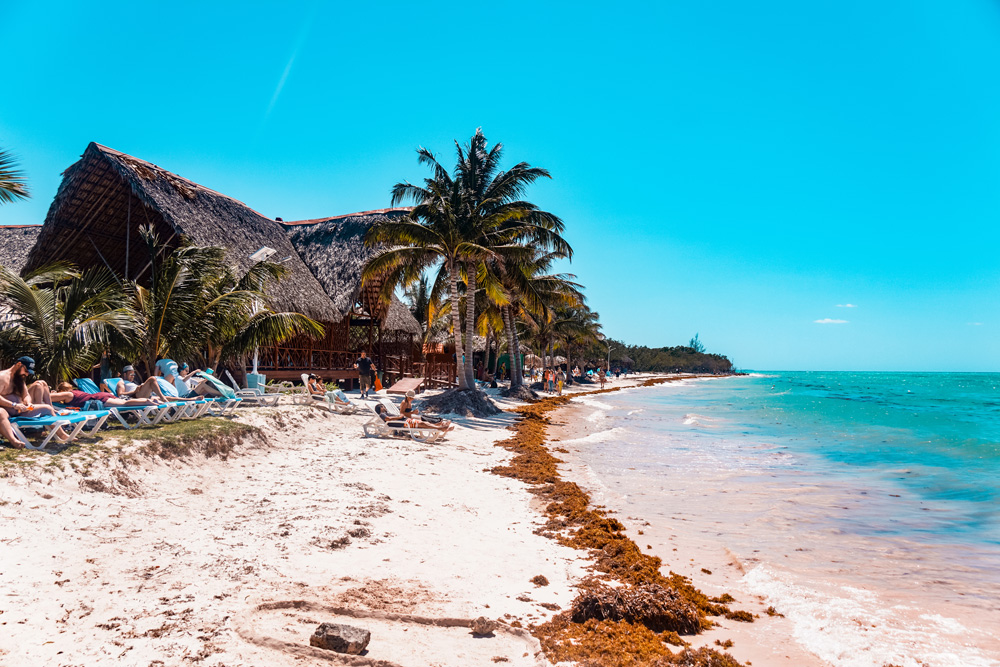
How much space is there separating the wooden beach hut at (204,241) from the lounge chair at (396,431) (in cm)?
657

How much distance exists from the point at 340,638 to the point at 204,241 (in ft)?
46.6

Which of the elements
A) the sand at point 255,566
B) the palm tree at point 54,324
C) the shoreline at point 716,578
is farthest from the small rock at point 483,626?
the palm tree at point 54,324

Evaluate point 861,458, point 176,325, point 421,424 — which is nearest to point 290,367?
point 176,325

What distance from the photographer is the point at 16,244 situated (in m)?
18.2

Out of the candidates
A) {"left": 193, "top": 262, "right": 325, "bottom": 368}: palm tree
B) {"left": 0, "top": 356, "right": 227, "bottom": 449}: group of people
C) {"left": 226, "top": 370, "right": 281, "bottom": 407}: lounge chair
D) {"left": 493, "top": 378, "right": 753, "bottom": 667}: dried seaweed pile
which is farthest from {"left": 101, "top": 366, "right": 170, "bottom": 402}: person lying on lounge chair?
{"left": 493, "top": 378, "right": 753, "bottom": 667}: dried seaweed pile

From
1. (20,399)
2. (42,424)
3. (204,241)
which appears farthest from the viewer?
(204,241)

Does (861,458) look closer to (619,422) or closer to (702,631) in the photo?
(619,422)

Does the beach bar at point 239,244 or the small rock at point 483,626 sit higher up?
the beach bar at point 239,244

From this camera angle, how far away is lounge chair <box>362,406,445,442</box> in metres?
9.88

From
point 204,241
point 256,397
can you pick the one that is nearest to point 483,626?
point 256,397

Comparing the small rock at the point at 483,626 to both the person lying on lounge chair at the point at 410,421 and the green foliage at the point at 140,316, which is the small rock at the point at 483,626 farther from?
the green foliage at the point at 140,316

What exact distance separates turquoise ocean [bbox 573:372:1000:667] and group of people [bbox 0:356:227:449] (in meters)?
6.12

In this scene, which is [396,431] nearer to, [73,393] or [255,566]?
[73,393]

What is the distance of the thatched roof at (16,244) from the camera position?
17.2 m
